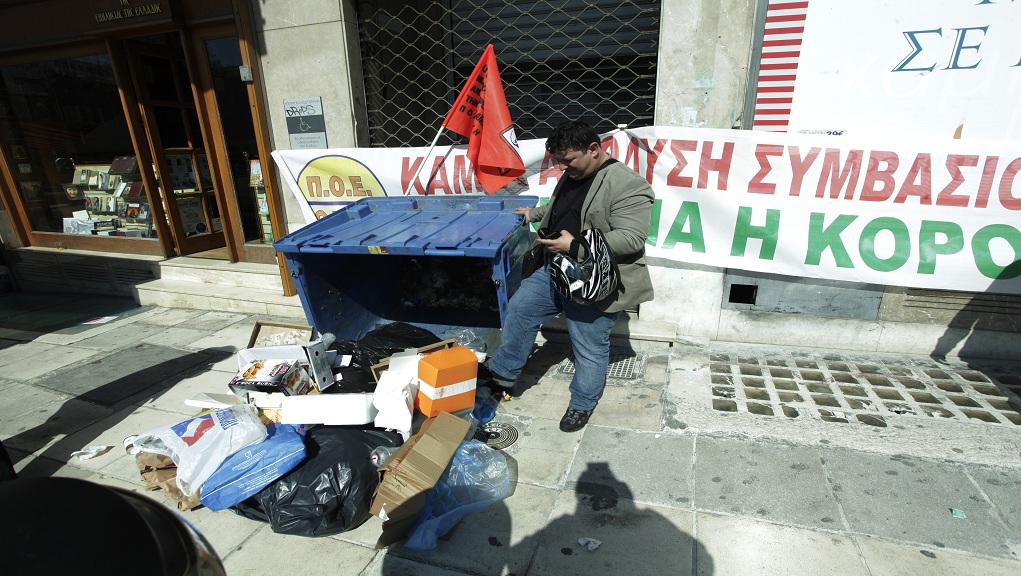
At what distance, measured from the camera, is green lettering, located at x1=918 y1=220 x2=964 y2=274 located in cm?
347

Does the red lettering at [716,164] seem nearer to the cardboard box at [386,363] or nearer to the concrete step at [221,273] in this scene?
the cardboard box at [386,363]

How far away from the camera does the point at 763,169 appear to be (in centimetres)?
365

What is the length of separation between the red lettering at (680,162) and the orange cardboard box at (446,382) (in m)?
2.16

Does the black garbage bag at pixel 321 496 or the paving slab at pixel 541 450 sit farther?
the paving slab at pixel 541 450

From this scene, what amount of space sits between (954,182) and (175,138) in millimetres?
7951

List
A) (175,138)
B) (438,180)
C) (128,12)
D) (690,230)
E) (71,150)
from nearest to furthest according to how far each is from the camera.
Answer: (690,230)
(438,180)
(128,12)
(175,138)
(71,150)

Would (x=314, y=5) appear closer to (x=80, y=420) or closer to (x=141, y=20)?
(x=141, y=20)

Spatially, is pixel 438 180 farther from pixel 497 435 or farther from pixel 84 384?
pixel 84 384

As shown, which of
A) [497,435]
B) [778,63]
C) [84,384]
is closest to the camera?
[497,435]

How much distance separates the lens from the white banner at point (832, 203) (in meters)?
3.39

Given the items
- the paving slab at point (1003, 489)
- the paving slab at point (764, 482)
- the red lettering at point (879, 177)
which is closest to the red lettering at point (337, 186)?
the paving slab at point (764, 482)

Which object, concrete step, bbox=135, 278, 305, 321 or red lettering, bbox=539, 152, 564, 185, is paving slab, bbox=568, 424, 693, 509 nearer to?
red lettering, bbox=539, 152, 564, 185

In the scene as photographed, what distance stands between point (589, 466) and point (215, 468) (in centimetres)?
195

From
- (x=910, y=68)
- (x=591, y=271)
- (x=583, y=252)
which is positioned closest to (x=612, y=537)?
(x=591, y=271)
